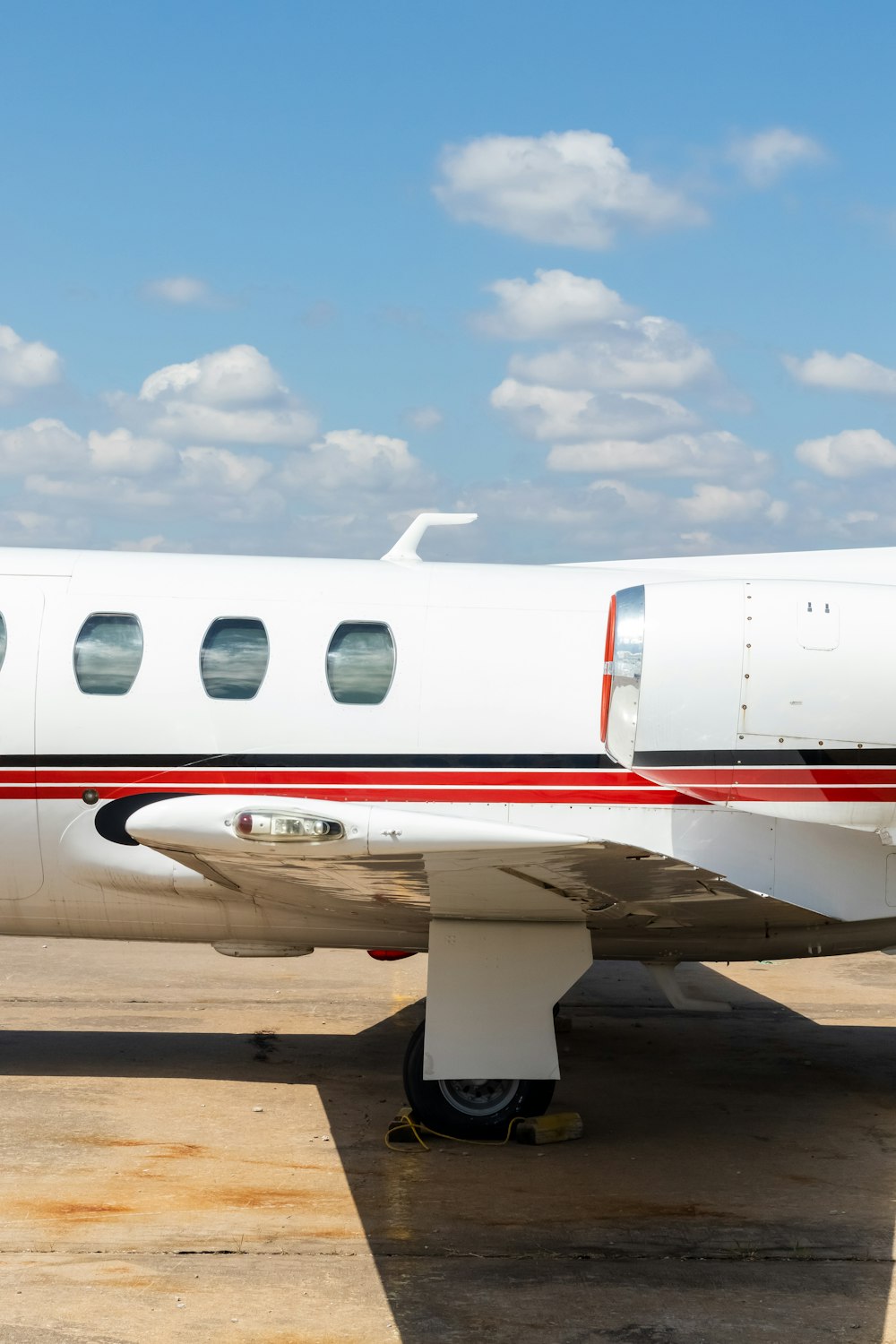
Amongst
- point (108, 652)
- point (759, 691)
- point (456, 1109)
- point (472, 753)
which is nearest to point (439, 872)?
point (472, 753)

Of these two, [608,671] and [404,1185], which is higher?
[608,671]

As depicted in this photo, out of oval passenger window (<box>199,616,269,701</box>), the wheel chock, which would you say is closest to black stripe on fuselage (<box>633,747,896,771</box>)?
the wheel chock

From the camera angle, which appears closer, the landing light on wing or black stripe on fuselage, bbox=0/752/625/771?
the landing light on wing

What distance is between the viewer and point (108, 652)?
25.9 ft

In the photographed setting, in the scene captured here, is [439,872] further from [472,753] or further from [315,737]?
[315,737]

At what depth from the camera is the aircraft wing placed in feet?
16.5

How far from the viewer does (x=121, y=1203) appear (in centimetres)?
652

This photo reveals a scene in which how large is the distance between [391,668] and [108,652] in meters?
1.67

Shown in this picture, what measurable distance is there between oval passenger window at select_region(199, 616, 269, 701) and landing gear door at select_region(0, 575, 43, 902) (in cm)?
104

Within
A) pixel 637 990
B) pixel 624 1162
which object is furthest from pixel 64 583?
pixel 637 990

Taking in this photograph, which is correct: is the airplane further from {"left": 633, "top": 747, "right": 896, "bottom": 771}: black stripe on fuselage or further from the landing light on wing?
the landing light on wing

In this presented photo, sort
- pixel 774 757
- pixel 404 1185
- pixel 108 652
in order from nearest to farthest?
pixel 404 1185 → pixel 774 757 → pixel 108 652

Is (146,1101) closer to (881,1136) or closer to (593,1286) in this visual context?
(593,1286)

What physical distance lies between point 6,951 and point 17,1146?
575cm
